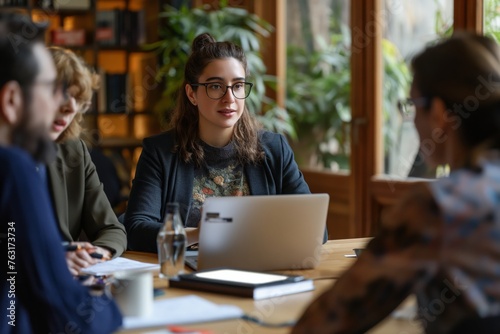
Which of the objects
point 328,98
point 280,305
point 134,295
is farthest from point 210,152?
point 328,98

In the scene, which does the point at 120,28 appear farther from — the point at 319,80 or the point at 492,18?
the point at 492,18

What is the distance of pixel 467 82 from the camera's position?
4.41ft

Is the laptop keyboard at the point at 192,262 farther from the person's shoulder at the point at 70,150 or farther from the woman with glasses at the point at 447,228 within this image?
the woman with glasses at the point at 447,228

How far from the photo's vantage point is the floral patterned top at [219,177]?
2.83 metres

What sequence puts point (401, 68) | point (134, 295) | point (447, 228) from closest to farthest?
1. point (447, 228)
2. point (134, 295)
3. point (401, 68)

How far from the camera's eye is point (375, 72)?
4.53 m

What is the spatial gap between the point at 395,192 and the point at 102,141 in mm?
2493

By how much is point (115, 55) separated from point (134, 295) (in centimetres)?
469

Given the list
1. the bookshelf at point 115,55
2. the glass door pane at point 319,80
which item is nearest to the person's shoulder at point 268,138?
the glass door pane at point 319,80

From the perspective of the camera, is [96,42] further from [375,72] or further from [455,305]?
[455,305]

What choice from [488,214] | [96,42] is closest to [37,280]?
[488,214]

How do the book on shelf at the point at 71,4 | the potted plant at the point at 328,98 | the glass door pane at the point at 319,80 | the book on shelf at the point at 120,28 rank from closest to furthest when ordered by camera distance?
the potted plant at the point at 328,98 < the glass door pane at the point at 319,80 < the book on shelf at the point at 71,4 < the book on shelf at the point at 120,28

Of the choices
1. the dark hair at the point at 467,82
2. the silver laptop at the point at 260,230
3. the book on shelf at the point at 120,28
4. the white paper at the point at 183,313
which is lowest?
the white paper at the point at 183,313

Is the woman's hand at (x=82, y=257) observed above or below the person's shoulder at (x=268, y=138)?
below
